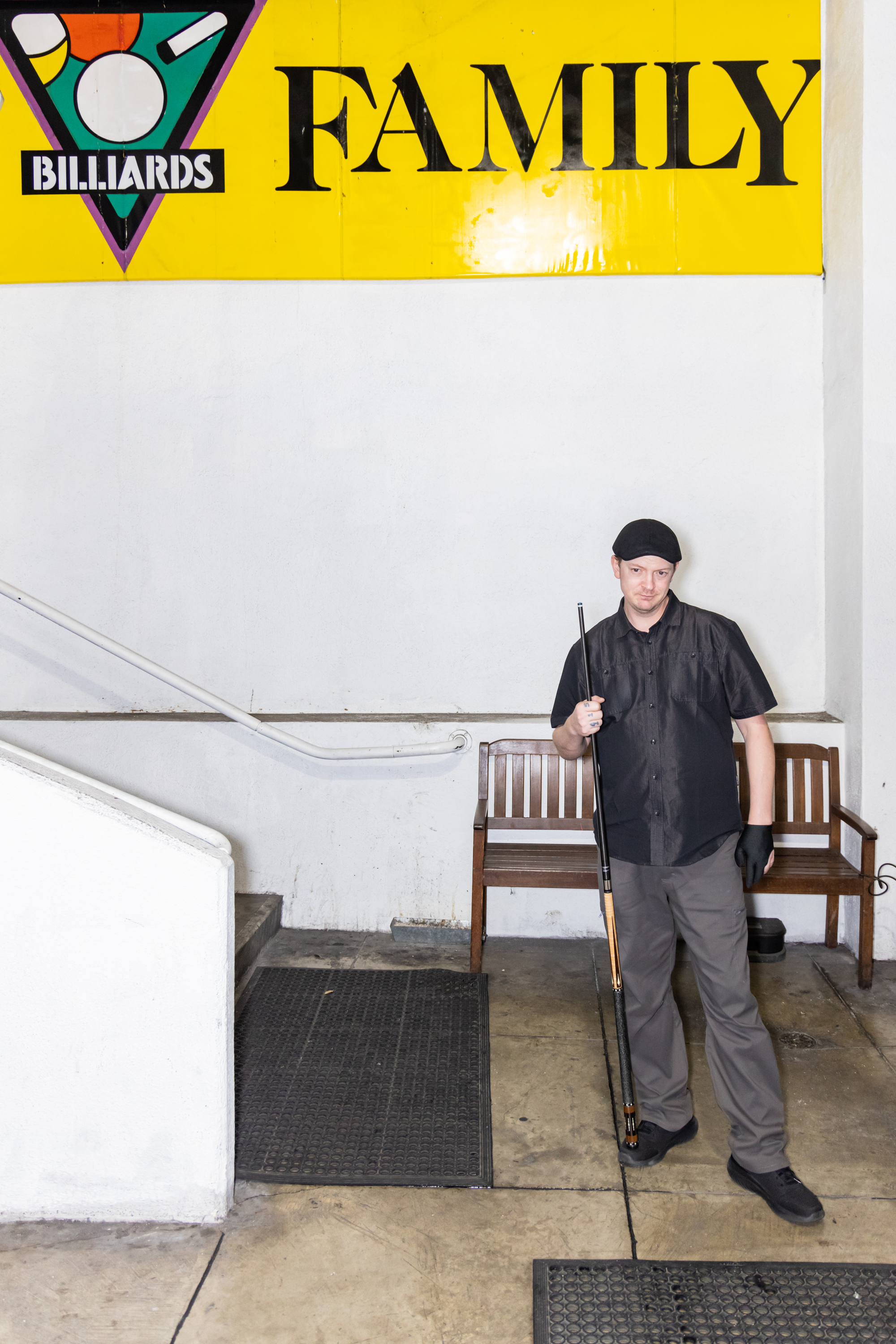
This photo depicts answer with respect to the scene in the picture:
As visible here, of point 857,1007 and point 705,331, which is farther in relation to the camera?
point 705,331

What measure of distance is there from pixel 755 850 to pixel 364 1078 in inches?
66.1

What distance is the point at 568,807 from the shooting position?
17.0 ft

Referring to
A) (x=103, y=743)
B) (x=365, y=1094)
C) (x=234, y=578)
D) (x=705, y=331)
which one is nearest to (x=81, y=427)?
(x=234, y=578)

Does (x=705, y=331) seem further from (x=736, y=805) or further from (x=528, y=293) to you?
(x=736, y=805)

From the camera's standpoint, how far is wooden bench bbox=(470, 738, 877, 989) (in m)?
4.77

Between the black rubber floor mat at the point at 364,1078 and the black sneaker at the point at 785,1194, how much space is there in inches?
31.1

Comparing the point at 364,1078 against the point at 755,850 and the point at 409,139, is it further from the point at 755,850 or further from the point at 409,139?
the point at 409,139

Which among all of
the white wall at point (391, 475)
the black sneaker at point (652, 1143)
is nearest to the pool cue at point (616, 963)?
the black sneaker at point (652, 1143)

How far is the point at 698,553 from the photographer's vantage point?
5270 millimetres

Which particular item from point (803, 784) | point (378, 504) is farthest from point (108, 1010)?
point (803, 784)

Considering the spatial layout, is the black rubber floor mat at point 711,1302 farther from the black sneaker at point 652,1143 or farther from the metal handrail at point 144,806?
the metal handrail at point 144,806

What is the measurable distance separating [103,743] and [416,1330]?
3506 mm

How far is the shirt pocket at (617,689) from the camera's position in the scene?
10.6ft

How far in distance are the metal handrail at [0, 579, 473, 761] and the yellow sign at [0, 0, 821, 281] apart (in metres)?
1.80
